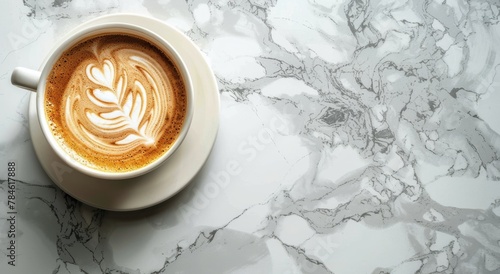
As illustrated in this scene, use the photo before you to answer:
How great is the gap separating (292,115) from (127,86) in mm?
350

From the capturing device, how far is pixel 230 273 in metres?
1.11

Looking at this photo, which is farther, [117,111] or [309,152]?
[309,152]

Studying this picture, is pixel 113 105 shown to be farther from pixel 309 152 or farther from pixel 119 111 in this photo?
pixel 309 152

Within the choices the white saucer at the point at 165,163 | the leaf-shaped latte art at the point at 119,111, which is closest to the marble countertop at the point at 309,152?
the white saucer at the point at 165,163

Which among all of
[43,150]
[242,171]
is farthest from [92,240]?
[242,171]

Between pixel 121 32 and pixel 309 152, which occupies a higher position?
pixel 121 32

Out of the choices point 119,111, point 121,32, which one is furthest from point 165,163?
point 121,32

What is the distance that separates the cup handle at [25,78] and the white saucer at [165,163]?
0.10 m

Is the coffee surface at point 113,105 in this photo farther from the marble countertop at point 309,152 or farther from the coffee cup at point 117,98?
the marble countertop at point 309,152

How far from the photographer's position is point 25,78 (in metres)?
0.91

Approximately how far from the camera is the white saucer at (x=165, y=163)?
1007 millimetres

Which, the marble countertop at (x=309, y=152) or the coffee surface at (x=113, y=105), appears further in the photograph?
the marble countertop at (x=309, y=152)

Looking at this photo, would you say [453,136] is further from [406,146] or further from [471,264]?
[471,264]

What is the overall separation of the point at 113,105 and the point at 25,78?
148 millimetres
